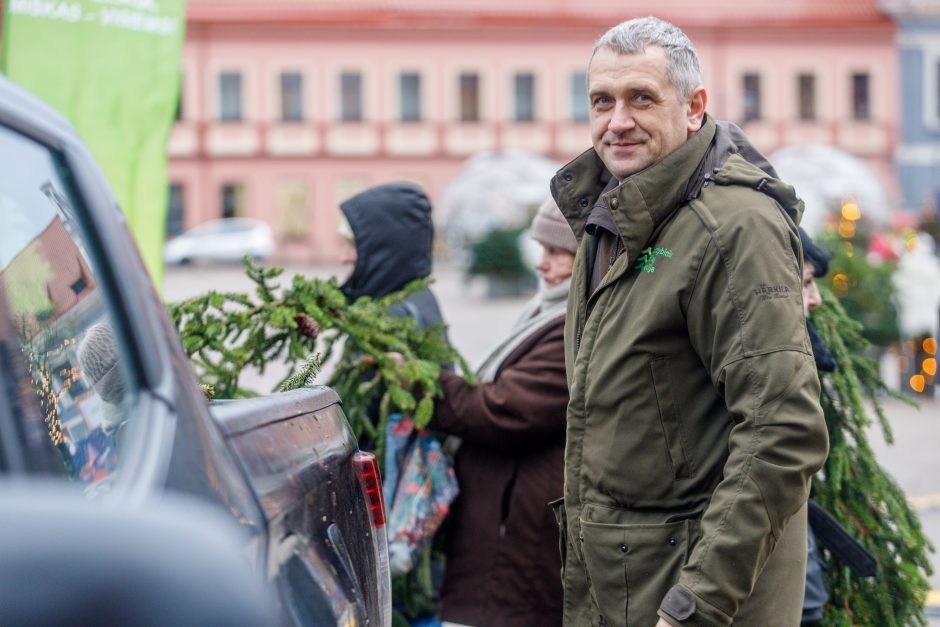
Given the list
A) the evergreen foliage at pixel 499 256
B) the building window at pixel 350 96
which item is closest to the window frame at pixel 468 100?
the building window at pixel 350 96

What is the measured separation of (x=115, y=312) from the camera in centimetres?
173

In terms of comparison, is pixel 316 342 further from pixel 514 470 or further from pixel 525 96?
pixel 525 96

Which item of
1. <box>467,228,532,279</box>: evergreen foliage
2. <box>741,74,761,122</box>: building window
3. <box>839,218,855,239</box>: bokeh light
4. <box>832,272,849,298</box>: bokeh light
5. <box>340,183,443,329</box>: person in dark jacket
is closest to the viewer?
<box>340,183,443,329</box>: person in dark jacket

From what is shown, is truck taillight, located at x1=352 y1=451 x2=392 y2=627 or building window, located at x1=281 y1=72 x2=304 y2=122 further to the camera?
building window, located at x1=281 y1=72 x2=304 y2=122

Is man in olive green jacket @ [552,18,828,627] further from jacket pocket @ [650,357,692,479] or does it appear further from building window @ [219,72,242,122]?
building window @ [219,72,242,122]

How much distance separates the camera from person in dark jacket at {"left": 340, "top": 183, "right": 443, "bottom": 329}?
14.6ft

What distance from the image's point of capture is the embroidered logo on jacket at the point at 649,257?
99.6 inches

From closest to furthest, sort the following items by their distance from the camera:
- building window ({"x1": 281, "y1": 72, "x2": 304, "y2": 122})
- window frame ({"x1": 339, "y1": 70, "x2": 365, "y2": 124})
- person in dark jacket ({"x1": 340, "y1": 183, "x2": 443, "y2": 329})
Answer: person in dark jacket ({"x1": 340, "y1": 183, "x2": 443, "y2": 329}), building window ({"x1": 281, "y1": 72, "x2": 304, "y2": 122}), window frame ({"x1": 339, "y1": 70, "x2": 365, "y2": 124})

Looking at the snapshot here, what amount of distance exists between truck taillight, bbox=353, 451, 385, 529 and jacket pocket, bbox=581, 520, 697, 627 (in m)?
0.41

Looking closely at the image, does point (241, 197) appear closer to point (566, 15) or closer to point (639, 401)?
point (566, 15)

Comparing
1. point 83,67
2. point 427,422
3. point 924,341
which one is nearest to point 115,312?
point 427,422

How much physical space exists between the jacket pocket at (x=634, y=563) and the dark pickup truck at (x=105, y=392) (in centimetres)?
76

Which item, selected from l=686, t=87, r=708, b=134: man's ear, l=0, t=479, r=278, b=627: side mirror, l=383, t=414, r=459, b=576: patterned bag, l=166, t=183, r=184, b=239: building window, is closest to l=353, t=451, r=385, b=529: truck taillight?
l=686, t=87, r=708, b=134: man's ear

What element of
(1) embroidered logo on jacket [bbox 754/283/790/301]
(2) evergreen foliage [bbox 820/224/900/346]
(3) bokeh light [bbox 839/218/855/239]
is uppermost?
(1) embroidered logo on jacket [bbox 754/283/790/301]
